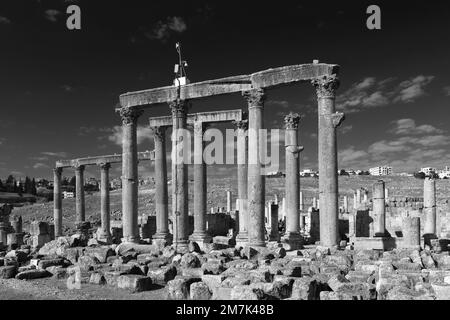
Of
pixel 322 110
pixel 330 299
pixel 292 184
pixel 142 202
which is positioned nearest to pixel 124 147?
pixel 292 184

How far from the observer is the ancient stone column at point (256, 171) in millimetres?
20406

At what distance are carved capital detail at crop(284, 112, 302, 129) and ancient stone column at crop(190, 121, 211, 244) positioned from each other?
543 cm

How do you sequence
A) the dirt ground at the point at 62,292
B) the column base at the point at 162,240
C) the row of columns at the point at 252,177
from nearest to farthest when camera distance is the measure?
the dirt ground at the point at 62,292 → the row of columns at the point at 252,177 → the column base at the point at 162,240

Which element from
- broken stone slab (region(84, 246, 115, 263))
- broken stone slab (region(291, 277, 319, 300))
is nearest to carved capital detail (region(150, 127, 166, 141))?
broken stone slab (region(84, 246, 115, 263))

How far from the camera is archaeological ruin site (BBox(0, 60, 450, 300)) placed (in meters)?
11.8

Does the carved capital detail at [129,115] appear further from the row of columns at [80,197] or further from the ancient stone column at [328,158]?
the row of columns at [80,197]

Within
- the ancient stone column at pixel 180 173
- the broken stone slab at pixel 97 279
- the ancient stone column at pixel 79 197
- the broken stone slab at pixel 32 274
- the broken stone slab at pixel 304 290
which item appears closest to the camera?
the broken stone slab at pixel 304 290

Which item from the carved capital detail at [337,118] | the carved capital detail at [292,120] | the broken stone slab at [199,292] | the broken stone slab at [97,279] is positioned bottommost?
the broken stone slab at [97,279]

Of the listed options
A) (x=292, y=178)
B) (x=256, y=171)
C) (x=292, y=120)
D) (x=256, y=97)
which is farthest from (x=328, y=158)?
(x=292, y=120)

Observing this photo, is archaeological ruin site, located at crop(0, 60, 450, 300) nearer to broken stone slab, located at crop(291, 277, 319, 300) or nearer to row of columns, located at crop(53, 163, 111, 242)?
broken stone slab, located at crop(291, 277, 319, 300)

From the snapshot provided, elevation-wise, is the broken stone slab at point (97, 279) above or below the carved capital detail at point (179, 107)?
below

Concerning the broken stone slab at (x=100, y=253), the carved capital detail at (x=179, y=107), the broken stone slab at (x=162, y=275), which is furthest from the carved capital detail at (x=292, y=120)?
the broken stone slab at (x=162, y=275)
